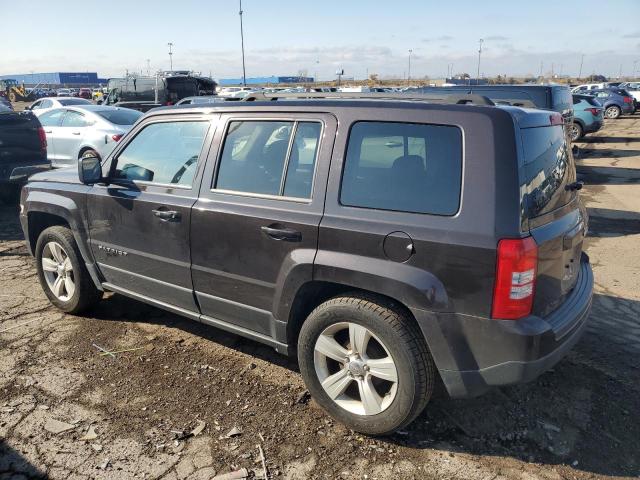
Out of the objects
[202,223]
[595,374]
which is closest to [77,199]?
[202,223]

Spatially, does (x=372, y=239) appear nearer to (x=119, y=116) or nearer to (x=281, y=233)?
(x=281, y=233)

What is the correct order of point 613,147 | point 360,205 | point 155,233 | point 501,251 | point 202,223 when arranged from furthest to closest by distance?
point 613,147, point 155,233, point 202,223, point 360,205, point 501,251

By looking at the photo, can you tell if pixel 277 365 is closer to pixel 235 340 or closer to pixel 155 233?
pixel 235 340

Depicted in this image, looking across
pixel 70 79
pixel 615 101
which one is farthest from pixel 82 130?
pixel 70 79

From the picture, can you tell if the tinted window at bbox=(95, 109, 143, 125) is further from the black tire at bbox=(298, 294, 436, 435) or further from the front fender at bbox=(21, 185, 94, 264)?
the black tire at bbox=(298, 294, 436, 435)

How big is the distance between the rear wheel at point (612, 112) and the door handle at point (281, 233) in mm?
A: 30662

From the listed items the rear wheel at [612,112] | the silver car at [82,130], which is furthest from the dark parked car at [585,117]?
the silver car at [82,130]

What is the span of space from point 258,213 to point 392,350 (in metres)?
1.15

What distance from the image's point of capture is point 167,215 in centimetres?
351

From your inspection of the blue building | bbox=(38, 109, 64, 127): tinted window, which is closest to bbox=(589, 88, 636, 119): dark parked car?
bbox=(38, 109, 64, 127): tinted window

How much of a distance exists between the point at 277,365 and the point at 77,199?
2149mm

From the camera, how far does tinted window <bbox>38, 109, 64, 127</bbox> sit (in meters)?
10.8

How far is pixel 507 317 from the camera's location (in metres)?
2.44

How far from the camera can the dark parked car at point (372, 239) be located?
2453mm
